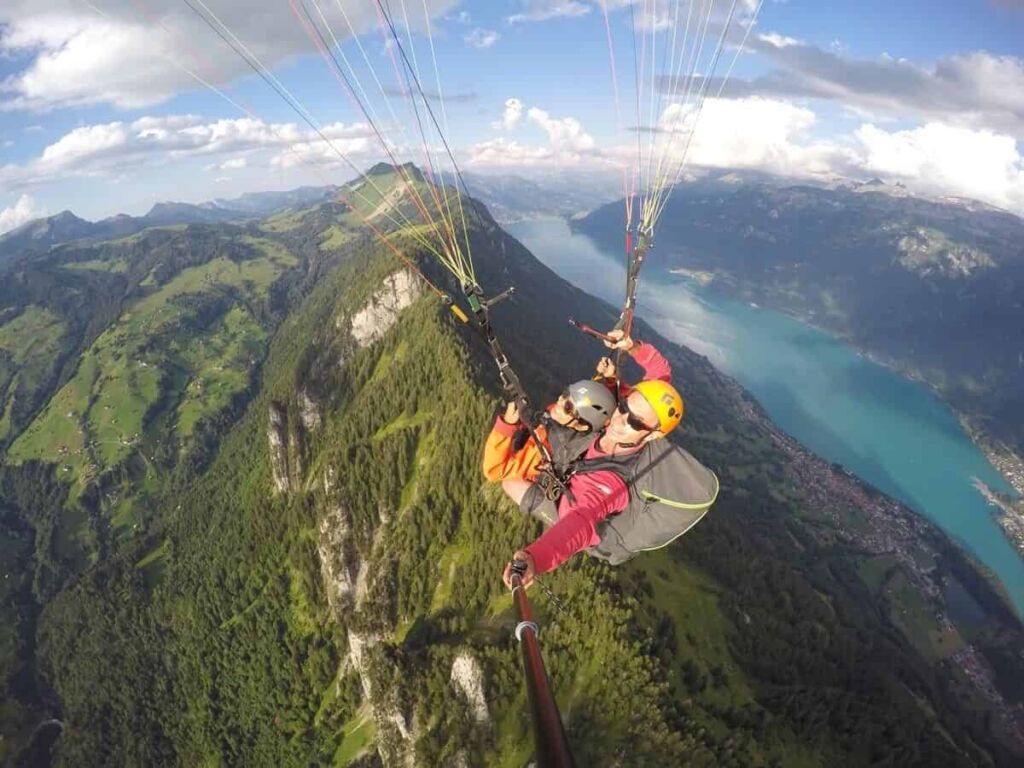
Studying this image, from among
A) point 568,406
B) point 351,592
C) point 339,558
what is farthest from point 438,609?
point 568,406

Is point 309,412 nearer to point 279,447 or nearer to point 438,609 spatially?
point 279,447

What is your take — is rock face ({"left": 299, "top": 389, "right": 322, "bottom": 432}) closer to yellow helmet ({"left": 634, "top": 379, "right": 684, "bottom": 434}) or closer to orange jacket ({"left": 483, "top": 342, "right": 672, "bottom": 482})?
orange jacket ({"left": 483, "top": 342, "right": 672, "bottom": 482})

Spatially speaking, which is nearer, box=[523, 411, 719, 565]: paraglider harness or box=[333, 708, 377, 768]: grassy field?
box=[523, 411, 719, 565]: paraglider harness

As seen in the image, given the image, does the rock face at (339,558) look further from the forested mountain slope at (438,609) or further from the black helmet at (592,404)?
the black helmet at (592,404)

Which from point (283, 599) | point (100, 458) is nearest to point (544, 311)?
point (283, 599)

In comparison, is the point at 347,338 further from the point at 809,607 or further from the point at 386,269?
the point at 809,607

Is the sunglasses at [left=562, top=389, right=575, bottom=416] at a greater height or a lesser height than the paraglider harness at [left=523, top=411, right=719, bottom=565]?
greater

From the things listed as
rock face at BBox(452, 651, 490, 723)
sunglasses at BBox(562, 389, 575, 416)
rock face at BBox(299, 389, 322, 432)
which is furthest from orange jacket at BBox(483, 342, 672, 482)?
rock face at BBox(299, 389, 322, 432)

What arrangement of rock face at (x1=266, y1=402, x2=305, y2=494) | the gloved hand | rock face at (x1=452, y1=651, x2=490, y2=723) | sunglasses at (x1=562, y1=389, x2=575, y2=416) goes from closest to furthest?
1. the gloved hand
2. sunglasses at (x1=562, y1=389, x2=575, y2=416)
3. rock face at (x1=452, y1=651, x2=490, y2=723)
4. rock face at (x1=266, y1=402, x2=305, y2=494)
